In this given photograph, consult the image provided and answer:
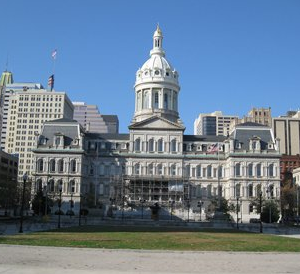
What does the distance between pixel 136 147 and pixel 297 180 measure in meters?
55.6

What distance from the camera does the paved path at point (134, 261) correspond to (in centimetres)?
2066

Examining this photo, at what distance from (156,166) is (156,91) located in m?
22.1

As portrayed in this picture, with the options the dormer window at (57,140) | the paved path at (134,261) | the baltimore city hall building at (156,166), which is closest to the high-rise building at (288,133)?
the baltimore city hall building at (156,166)

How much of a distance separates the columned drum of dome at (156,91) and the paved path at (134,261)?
8933 cm

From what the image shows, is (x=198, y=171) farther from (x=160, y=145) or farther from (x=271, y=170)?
(x=271, y=170)

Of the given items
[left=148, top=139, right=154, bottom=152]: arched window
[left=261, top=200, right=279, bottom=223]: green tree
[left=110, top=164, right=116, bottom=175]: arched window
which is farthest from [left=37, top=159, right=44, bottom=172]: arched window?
[left=261, top=200, right=279, bottom=223]: green tree

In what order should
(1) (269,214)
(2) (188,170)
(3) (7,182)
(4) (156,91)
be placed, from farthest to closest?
(4) (156,91), (3) (7,182), (2) (188,170), (1) (269,214)

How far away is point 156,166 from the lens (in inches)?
4183

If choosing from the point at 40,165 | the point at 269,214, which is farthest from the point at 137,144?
the point at 269,214

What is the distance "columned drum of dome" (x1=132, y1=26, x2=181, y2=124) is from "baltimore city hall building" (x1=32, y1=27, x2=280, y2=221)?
26.8 ft

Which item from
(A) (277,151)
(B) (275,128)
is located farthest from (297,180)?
(B) (275,128)

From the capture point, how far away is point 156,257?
25.3 meters

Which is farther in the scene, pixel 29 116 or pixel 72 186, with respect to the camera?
pixel 29 116

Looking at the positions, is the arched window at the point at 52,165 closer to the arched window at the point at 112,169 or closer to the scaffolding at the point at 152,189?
the arched window at the point at 112,169
